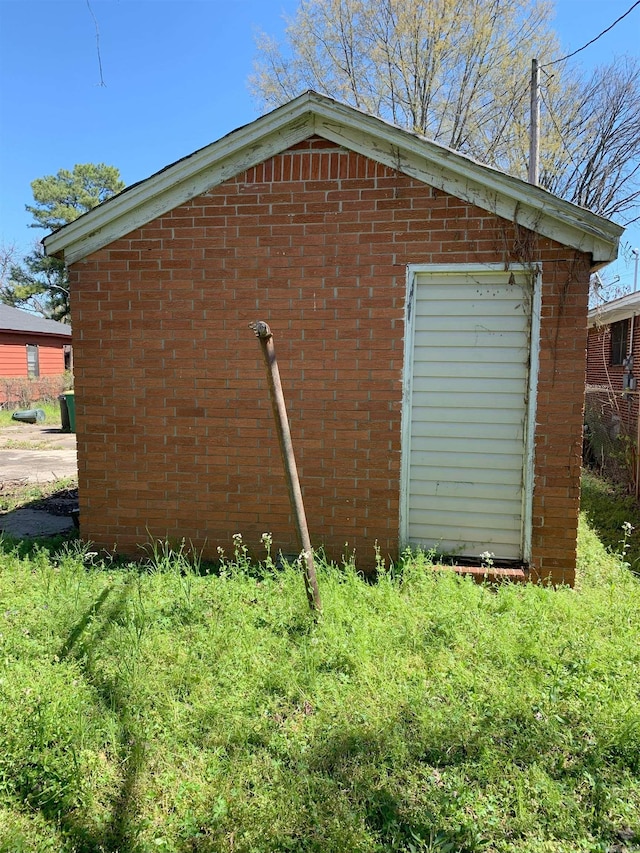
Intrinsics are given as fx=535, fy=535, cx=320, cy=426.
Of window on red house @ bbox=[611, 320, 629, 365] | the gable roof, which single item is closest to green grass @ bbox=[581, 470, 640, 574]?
the gable roof

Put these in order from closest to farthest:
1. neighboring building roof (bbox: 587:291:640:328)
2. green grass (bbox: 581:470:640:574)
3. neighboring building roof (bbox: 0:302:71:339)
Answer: green grass (bbox: 581:470:640:574) < neighboring building roof (bbox: 587:291:640:328) < neighboring building roof (bbox: 0:302:71:339)

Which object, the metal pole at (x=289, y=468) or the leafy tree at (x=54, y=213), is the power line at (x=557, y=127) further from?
the leafy tree at (x=54, y=213)

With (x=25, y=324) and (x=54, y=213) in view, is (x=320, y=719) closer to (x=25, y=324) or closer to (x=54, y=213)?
(x=25, y=324)

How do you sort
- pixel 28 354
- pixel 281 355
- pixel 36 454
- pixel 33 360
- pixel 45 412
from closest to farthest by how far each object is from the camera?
Answer: pixel 281 355 → pixel 36 454 → pixel 45 412 → pixel 28 354 → pixel 33 360

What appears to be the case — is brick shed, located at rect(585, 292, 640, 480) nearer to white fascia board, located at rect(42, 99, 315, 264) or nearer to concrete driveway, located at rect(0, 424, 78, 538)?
white fascia board, located at rect(42, 99, 315, 264)

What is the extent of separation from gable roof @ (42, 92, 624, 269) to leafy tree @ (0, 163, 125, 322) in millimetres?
38514

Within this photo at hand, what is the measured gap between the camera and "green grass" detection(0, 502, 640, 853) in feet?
7.37

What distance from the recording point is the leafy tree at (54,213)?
39.7m

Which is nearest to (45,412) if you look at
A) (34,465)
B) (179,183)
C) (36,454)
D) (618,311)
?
(36,454)

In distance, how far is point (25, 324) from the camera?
2344 centimetres

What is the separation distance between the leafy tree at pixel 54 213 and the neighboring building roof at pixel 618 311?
37.3m

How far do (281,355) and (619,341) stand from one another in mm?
9499

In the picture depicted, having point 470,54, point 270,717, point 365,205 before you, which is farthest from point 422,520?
point 470,54

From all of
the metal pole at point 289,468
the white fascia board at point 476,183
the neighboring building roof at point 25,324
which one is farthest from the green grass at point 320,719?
the neighboring building roof at point 25,324
